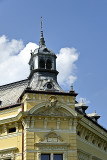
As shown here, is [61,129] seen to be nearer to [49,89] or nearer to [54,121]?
[54,121]

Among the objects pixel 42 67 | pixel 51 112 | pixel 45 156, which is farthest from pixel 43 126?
pixel 42 67

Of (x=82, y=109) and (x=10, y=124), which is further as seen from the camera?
(x=82, y=109)

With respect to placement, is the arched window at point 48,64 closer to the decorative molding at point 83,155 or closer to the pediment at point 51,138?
the pediment at point 51,138

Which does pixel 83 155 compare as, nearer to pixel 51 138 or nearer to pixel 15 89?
pixel 51 138

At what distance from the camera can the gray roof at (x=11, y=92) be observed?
47.8 meters

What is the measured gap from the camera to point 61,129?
40.9m

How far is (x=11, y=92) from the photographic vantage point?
50719 mm

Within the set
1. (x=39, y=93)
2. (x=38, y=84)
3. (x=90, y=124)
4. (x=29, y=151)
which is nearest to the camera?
(x=29, y=151)

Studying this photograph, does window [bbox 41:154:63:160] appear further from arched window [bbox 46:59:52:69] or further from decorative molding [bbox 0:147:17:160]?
arched window [bbox 46:59:52:69]

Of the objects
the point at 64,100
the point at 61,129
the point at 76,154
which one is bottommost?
the point at 76,154

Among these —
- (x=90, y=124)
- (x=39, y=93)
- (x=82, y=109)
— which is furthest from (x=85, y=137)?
(x=39, y=93)

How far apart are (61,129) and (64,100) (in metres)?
3.49

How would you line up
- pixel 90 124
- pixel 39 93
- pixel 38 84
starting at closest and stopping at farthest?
pixel 39 93 → pixel 38 84 → pixel 90 124

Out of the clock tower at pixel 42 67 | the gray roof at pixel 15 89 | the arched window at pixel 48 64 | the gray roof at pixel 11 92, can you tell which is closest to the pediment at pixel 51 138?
the gray roof at pixel 15 89
